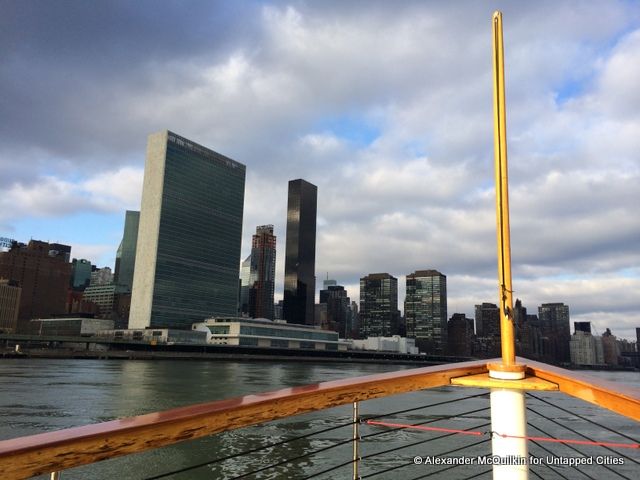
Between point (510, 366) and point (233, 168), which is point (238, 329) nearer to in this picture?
point (233, 168)

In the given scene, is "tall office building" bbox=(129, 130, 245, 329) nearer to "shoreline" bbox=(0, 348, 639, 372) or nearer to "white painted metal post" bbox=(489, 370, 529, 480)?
"shoreline" bbox=(0, 348, 639, 372)

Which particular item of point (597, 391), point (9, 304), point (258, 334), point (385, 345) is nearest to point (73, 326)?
point (9, 304)

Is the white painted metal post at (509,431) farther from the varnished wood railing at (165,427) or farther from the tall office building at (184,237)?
the tall office building at (184,237)

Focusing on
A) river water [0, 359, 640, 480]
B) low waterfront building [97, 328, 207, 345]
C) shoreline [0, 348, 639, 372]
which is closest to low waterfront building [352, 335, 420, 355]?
shoreline [0, 348, 639, 372]

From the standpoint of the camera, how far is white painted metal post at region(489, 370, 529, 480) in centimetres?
250

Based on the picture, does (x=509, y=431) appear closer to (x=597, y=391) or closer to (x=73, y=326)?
(x=597, y=391)

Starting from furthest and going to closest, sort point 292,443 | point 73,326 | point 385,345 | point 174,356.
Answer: point 385,345 → point 73,326 → point 174,356 → point 292,443

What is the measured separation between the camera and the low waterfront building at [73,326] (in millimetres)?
134000

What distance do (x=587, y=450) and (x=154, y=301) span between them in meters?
128

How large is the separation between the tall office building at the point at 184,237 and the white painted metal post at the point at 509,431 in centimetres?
13815

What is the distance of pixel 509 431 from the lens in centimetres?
253

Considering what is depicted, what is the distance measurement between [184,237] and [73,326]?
3803cm

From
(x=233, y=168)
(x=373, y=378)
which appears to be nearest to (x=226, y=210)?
(x=233, y=168)

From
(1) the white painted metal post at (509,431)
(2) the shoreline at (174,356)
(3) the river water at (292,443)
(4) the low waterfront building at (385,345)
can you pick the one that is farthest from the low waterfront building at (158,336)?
(1) the white painted metal post at (509,431)
